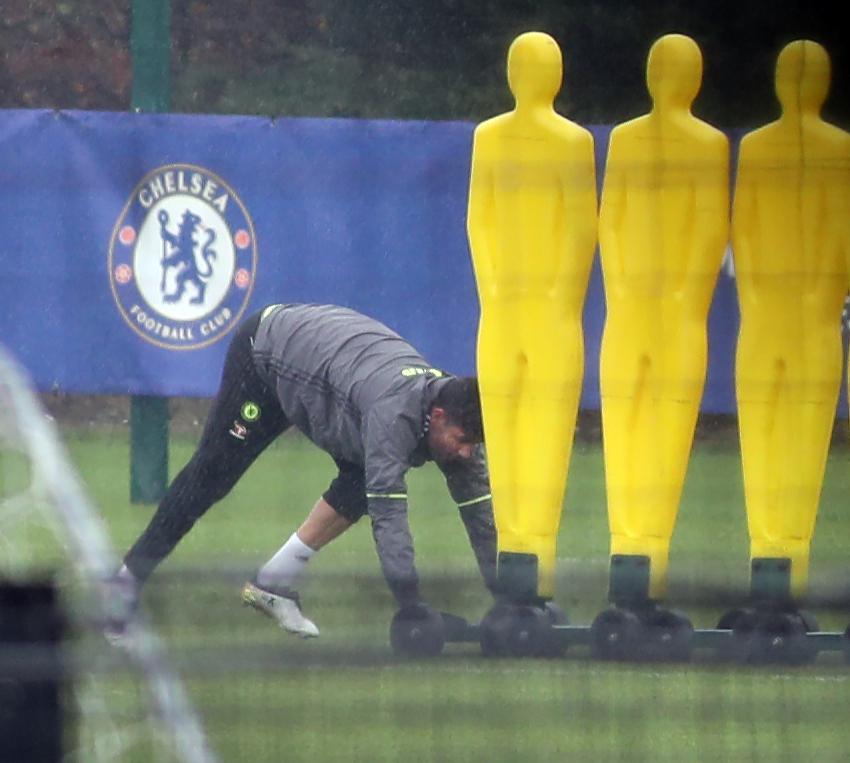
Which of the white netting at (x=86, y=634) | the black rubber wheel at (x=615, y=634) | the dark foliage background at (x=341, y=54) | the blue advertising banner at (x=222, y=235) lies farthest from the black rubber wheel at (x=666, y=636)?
the dark foliage background at (x=341, y=54)

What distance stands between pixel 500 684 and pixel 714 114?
166 centimetres

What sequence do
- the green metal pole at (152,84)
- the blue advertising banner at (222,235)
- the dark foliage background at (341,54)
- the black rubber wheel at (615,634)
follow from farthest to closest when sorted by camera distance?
the dark foliage background at (341,54), the green metal pole at (152,84), the blue advertising banner at (222,235), the black rubber wheel at (615,634)

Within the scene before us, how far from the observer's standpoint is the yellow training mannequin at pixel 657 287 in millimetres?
2521

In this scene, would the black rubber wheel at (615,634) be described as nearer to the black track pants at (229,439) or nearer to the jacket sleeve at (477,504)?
the jacket sleeve at (477,504)

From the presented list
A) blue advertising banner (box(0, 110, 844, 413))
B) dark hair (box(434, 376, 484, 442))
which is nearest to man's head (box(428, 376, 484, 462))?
dark hair (box(434, 376, 484, 442))

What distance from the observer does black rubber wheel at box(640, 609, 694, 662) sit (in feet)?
5.17

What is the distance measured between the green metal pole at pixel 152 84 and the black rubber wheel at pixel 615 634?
1553 millimetres

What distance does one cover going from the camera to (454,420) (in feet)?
7.91

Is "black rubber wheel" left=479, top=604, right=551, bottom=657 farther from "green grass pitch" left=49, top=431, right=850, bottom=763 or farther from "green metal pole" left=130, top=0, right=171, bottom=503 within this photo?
"green metal pole" left=130, top=0, right=171, bottom=503

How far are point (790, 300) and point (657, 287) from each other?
187 millimetres

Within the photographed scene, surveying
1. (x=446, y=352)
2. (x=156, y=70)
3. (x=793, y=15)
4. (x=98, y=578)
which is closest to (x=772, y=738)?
(x=98, y=578)

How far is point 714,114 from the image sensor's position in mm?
3338

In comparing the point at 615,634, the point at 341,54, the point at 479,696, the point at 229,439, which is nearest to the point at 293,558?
the point at 229,439

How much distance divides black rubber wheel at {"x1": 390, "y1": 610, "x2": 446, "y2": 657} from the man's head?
745mm
